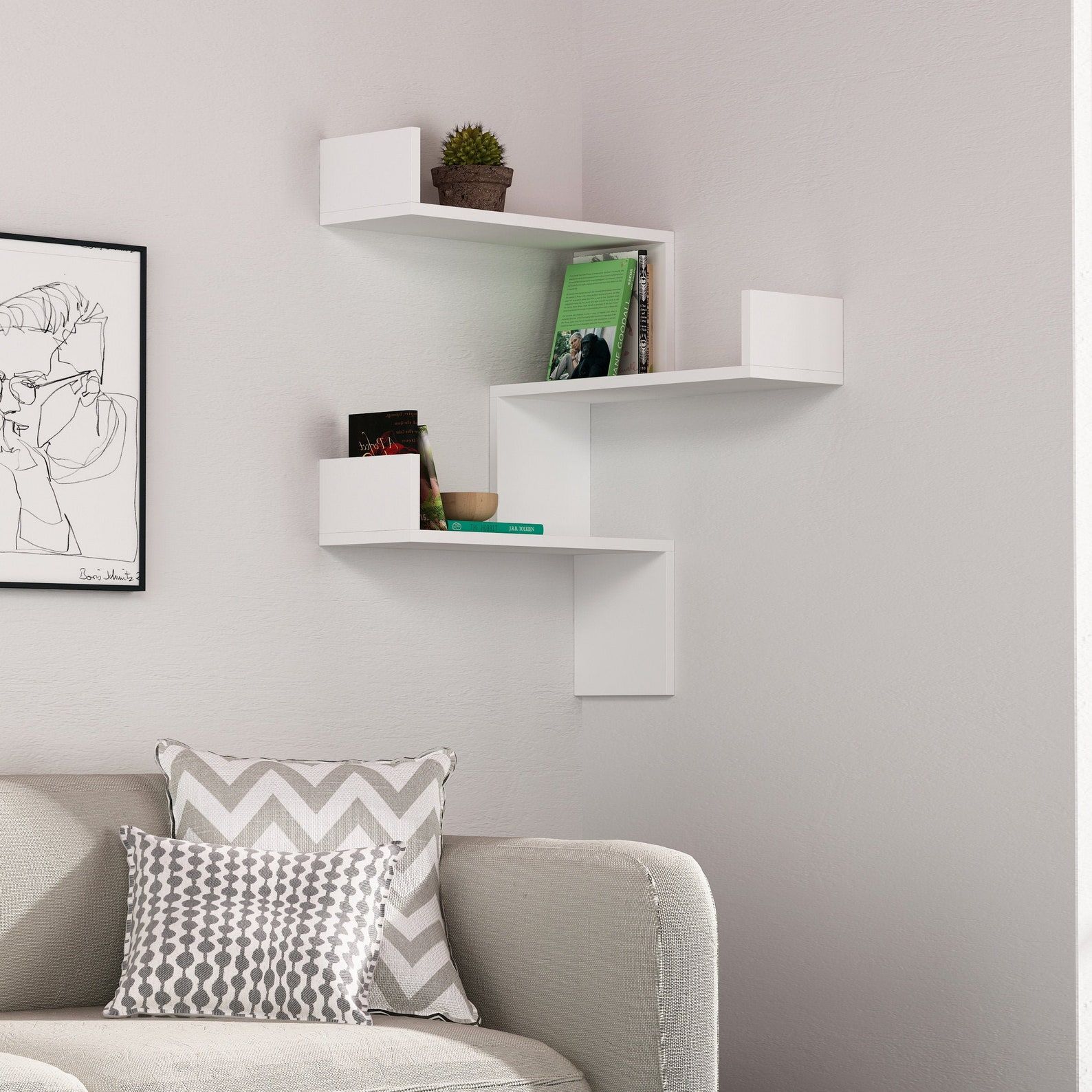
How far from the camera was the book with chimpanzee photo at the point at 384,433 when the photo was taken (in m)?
3.13

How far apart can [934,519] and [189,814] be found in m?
1.33

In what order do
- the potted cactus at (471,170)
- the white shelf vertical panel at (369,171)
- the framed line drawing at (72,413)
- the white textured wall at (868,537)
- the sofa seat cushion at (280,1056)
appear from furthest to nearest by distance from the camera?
the potted cactus at (471,170), the white shelf vertical panel at (369,171), the framed line drawing at (72,413), the white textured wall at (868,537), the sofa seat cushion at (280,1056)

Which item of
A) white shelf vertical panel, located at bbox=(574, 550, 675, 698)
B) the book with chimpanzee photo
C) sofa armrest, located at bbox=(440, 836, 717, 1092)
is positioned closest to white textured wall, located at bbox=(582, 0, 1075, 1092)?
white shelf vertical panel, located at bbox=(574, 550, 675, 698)

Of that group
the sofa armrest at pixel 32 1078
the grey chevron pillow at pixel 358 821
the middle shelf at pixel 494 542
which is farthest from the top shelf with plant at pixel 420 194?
the sofa armrest at pixel 32 1078

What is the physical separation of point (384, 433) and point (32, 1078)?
4.96 feet

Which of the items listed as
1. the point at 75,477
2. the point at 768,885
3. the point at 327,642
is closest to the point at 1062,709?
the point at 768,885

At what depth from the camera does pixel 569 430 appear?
3574 mm

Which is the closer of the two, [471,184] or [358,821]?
[358,821]

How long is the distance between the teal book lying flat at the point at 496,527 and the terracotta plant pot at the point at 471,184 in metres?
0.61

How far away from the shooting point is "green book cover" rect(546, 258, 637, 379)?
11.1ft

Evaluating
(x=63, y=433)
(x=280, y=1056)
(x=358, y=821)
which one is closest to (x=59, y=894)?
(x=358, y=821)

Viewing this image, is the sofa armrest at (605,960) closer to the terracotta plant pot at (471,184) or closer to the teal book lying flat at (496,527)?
the teal book lying flat at (496,527)

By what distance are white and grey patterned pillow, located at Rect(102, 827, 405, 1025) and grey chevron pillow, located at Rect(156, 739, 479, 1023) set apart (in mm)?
49

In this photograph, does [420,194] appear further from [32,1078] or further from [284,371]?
[32,1078]
